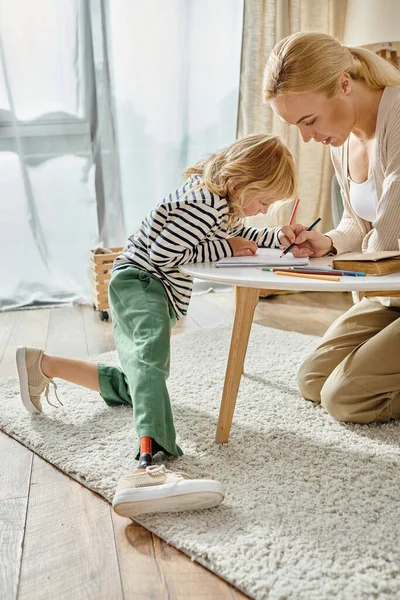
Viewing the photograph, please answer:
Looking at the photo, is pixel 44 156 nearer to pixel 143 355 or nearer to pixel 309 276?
pixel 143 355

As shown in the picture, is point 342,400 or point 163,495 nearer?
point 163,495

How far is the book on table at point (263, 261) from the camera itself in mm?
1312

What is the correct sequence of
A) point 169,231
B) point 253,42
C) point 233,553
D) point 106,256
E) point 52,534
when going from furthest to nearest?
1. point 253,42
2. point 106,256
3. point 169,231
4. point 52,534
5. point 233,553

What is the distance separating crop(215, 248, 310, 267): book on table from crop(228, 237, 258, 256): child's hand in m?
0.02

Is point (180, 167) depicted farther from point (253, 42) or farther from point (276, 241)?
point (276, 241)

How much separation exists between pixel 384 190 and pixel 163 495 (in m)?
0.77

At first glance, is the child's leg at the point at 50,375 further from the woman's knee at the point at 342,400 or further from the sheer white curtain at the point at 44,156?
the sheer white curtain at the point at 44,156

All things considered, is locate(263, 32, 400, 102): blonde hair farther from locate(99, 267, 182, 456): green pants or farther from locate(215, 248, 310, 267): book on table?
locate(99, 267, 182, 456): green pants

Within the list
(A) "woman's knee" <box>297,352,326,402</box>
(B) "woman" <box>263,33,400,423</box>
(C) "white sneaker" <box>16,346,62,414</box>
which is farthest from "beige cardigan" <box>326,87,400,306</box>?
(C) "white sneaker" <box>16,346,62,414</box>

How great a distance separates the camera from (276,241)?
65.0 inches

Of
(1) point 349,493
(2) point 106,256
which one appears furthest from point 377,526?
(2) point 106,256

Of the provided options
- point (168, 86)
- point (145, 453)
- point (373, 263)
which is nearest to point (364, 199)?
point (373, 263)

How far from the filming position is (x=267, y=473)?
1.25 meters

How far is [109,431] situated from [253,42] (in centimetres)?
204
